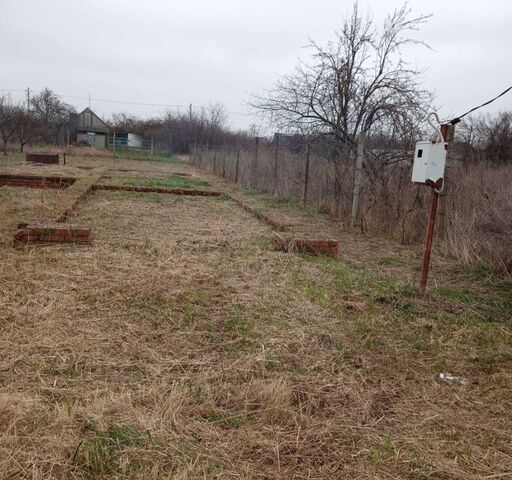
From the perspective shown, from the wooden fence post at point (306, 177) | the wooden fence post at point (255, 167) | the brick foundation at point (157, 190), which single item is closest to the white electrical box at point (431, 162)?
the wooden fence post at point (306, 177)

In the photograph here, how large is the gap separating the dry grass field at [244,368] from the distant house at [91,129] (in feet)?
146

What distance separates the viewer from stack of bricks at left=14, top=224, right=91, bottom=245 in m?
5.81

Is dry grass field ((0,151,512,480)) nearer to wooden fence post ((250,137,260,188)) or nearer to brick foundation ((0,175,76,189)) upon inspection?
brick foundation ((0,175,76,189))

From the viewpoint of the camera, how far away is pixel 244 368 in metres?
3.07

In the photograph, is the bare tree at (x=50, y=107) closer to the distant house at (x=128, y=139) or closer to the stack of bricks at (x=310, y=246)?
the distant house at (x=128, y=139)

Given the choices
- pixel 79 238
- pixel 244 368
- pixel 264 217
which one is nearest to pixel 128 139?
pixel 264 217

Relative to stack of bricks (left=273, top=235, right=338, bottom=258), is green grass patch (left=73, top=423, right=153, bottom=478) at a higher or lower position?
lower

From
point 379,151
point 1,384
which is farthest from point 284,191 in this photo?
point 1,384

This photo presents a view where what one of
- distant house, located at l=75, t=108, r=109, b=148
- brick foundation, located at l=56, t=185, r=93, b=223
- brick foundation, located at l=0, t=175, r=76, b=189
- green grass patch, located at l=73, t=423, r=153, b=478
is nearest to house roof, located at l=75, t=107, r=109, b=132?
distant house, located at l=75, t=108, r=109, b=148

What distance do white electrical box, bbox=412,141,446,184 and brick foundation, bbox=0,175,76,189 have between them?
10345 mm

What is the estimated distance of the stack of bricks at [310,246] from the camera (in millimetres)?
6543

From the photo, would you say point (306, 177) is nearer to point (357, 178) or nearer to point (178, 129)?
point (357, 178)

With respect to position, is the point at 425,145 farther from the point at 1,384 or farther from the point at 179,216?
the point at 179,216

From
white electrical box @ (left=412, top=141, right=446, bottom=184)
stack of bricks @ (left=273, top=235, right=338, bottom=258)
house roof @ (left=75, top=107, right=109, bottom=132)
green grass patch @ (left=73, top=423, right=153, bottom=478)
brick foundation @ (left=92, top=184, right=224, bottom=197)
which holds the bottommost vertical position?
green grass patch @ (left=73, top=423, right=153, bottom=478)
